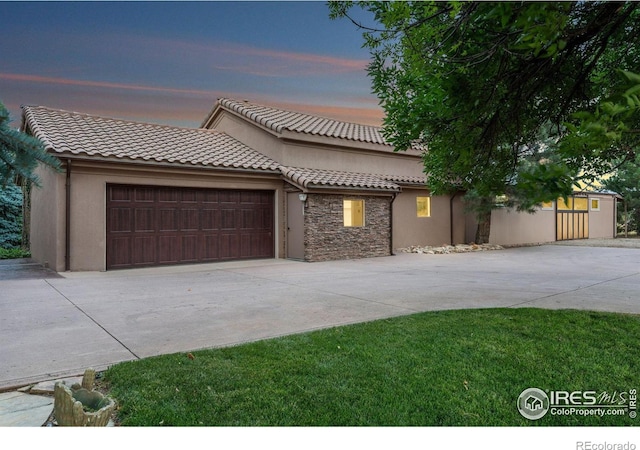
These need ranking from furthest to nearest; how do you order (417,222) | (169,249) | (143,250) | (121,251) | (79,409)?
(417,222)
(169,249)
(143,250)
(121,251)
(79,409)

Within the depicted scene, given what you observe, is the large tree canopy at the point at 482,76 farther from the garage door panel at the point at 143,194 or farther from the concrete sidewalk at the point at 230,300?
the garage door panel at the point at 143,194

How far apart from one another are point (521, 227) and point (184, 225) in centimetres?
1513

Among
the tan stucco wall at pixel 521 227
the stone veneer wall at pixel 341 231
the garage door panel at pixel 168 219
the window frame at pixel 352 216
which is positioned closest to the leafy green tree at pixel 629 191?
the tan stucco wall at pixel 521 227

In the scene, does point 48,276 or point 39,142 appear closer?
point 39,142

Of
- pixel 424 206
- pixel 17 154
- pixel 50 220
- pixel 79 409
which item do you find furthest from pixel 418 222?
pixel 17 154

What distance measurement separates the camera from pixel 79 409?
7.52 ft

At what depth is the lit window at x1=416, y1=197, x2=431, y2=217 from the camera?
15.9 m

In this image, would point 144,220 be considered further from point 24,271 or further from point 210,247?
point 24,271

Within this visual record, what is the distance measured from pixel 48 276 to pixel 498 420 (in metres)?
9.14

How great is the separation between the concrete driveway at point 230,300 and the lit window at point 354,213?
2549 mm

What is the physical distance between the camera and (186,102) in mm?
10695

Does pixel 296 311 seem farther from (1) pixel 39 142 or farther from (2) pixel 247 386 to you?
(1) pixel 39 142

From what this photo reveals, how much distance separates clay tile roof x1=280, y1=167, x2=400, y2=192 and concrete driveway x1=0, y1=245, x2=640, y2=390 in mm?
2382

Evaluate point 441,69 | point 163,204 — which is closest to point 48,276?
point 163,204
